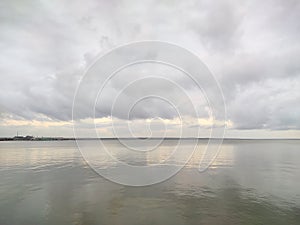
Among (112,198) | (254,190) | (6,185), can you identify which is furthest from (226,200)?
(6,185)

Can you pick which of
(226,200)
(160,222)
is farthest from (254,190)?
(160,222)

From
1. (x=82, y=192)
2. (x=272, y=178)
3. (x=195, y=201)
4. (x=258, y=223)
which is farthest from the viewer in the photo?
(x=272, y=178)

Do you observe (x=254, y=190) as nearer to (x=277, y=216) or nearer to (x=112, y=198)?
(x=277, y=216)

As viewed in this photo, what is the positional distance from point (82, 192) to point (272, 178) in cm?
3692

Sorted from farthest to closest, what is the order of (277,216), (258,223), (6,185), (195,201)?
(6,185) < (195,201) < (277,216) < (258,223)

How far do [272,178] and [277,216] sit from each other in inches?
923

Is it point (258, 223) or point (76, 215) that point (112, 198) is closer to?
point (76, 215)

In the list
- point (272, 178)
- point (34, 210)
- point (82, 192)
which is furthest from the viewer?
point (272, 178)

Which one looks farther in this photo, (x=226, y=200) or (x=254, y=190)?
(x=254, y=190)

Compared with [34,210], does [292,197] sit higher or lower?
lower

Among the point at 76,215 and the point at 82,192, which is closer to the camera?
the point at 76,215

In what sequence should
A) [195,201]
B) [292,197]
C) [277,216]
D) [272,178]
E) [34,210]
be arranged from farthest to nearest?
[272,178] < [292,197] < [195,201] < [34,210] < [277,216]

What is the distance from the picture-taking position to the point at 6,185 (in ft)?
119

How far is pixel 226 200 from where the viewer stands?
1076 inches
